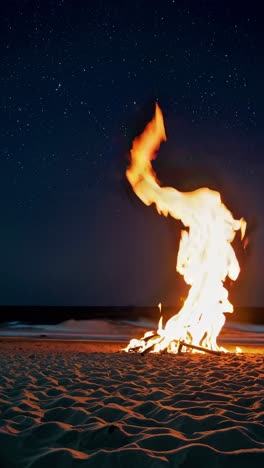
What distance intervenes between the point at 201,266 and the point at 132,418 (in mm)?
7611

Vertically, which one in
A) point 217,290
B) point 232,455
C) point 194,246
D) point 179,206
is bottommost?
point 232,455

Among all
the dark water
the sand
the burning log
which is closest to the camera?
the sand

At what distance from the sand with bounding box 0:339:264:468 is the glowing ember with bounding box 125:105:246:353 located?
390 cm

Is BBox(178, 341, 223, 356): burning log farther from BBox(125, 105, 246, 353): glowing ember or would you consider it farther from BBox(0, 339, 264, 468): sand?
BBox(0, 339, 264, 468): sand

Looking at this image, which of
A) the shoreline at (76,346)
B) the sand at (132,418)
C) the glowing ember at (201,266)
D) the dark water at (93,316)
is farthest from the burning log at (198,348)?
the dark water at (93,316)

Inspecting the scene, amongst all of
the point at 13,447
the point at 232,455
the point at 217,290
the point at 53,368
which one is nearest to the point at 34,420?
the point at 13,447

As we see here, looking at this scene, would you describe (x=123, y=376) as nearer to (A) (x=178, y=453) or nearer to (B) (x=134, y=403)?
(B) (x=134, y=403)

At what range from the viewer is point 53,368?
24.9 feet

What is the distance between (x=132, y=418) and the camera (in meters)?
3.83

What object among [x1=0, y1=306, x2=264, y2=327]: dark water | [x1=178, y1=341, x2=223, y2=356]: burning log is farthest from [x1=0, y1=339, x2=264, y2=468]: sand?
[x1=0, y1=306, x2=264, y2=327]: dark water

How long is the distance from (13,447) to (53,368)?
4619 mm

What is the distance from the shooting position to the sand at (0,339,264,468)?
9.18 feet

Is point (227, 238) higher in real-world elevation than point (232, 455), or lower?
higher

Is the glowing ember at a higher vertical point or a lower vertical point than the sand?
higher
